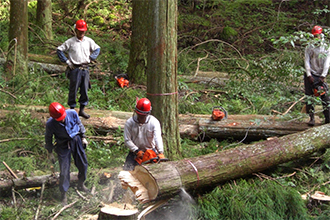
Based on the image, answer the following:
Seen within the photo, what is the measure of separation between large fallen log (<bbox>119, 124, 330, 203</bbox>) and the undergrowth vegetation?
0.27m

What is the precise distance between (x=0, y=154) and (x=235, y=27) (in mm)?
11276

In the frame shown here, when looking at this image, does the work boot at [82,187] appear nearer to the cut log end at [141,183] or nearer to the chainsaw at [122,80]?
the cut log end at [141,183]

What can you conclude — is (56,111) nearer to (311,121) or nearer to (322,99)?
(311,121)

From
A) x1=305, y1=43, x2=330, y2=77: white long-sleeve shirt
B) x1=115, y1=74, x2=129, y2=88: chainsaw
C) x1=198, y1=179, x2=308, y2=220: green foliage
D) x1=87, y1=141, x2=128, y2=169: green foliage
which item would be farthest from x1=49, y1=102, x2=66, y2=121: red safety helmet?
x1=305, y1=43, x2=330, y2=77: white long-sleeve shirt

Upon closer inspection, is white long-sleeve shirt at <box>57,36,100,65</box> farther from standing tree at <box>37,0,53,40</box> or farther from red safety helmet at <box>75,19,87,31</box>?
standing tree at <box>37,0,53,40</box>

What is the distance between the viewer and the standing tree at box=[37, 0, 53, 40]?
468 inches

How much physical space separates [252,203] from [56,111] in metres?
3.35

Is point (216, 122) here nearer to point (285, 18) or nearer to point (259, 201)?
point (259, 201)

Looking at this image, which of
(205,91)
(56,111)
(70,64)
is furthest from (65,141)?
(205,91)

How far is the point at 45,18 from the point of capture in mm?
12023

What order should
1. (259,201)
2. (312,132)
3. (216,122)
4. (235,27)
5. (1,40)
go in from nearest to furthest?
1. (259,201)
2. (312,132)
3. (216,122)
4. (1,40)
5. (235,27)

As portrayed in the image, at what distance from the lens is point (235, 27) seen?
14680mm

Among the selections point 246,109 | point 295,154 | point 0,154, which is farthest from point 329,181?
point 0,154

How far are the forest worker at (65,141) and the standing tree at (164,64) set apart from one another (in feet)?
4.37
